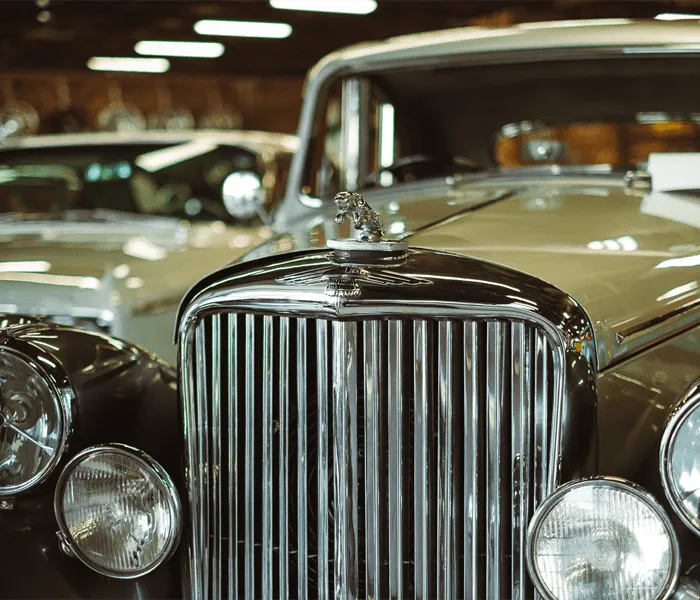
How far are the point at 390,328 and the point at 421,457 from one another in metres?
0.23

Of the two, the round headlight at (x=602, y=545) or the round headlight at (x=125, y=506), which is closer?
the round headlight at (x=602, y=545)

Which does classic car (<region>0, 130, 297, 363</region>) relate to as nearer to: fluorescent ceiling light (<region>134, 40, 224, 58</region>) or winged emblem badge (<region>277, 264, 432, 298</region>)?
winged emblem badge (<region>277, 264, 432, 298</region>)

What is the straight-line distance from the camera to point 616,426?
1672 mm

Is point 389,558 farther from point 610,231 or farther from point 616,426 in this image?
point 610,231

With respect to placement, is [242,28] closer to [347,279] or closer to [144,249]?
[144,249]

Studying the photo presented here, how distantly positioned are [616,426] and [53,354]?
1.10m

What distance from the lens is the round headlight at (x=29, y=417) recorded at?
1826mm

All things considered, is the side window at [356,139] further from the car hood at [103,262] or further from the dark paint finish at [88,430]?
the dark paint finish at [88,430]

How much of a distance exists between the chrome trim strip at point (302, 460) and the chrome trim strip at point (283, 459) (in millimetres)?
23


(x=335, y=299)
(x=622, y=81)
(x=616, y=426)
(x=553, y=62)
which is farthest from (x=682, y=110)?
(x=335, y=299)

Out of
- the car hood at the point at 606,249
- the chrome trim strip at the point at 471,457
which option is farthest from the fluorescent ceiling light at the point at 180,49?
the chrome trim strip at the point at 471,457

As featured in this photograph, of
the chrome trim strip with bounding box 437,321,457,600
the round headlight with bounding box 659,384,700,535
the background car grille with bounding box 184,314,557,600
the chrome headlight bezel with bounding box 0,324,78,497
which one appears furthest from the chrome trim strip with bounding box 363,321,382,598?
the chrome headlight bezel with bounding box 0,324,78,497

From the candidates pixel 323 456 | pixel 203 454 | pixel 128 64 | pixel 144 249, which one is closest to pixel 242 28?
pixel 128 64

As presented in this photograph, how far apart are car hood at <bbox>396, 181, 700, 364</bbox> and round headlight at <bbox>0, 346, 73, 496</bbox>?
78cm
